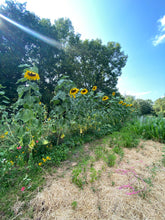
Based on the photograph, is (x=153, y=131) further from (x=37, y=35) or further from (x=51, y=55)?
(x=37, y=35)

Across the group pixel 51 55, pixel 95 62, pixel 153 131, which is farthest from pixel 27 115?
pixel 95 62

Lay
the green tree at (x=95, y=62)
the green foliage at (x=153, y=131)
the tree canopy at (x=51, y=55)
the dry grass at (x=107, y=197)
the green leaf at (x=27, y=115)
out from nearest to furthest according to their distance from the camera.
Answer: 1. the dry grass at (x=107, y=197)
2. the green leaf at (x=27, y=115)
3. the green foliage at (x=153, y=131)
4. the tree canopy at (x=51, y=55)
5. the green tree at (x=95, y=62)

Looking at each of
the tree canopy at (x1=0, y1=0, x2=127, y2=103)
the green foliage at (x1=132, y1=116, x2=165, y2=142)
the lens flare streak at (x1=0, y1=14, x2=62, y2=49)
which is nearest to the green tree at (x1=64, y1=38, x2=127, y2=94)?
the tree canopy at (x1=0, y1=0, x2=127, y2=103)

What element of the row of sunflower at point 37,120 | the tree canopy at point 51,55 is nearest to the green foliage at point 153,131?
the row of sunflower at point 37,120

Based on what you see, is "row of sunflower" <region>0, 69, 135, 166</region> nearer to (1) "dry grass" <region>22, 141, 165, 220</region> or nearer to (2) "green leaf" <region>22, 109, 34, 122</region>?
(2) "green leaf" <region>22, 109, 34, 122</region>

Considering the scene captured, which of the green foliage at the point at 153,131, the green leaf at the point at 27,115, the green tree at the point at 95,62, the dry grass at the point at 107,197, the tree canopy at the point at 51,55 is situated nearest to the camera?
the dry grass at the point at 107,197

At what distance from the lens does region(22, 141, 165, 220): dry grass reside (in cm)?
75

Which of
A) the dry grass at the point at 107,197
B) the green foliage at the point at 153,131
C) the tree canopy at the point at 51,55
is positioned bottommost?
the dry grass at the point at 107,197

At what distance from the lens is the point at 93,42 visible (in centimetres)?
1184

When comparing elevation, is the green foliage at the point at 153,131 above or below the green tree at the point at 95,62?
below

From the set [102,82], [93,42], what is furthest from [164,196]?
[93,42]

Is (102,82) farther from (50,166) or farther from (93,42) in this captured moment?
(50,166)

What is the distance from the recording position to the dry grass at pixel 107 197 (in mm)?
753

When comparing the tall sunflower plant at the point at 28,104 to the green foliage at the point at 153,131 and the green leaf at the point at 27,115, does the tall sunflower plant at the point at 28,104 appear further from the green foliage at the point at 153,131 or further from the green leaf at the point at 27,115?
the green foliage at the point at 153,131
